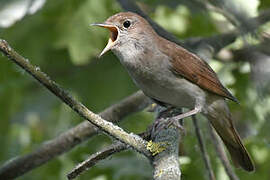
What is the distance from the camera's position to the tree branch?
2.13 metres

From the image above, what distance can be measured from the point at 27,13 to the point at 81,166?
5.67 feet

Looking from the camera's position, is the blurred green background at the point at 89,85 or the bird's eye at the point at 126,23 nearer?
the bird's eye at the point at 126,23

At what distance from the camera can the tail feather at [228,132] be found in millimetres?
4148

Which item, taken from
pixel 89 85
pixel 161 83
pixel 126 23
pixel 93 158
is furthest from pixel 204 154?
pixel 89 85

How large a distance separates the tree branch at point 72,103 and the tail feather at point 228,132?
4.98 feet

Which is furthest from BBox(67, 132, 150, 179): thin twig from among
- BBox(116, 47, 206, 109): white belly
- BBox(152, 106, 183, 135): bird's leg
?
BBox(116, 47, 206, 109): white belly

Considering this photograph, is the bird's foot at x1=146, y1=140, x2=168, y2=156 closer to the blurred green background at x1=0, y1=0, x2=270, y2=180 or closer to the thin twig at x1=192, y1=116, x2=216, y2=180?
the thin twig at x1=192, y1=116, x2=216, y2=180

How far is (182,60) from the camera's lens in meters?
4.06

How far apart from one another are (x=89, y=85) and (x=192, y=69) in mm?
1595

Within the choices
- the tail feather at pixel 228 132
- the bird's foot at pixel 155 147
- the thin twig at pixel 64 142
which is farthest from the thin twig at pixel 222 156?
the bird's foot at pixel 155 147

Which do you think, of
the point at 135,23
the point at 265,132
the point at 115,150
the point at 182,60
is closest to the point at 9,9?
the point at 135,23

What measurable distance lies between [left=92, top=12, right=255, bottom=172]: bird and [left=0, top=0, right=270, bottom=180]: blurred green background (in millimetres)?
303

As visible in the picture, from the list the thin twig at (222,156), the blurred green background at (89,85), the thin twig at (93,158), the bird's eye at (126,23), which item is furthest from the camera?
the blurred green background at (89,85)

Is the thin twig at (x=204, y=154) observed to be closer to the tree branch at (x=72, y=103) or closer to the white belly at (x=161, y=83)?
the white belly at (x=161, y=83)
